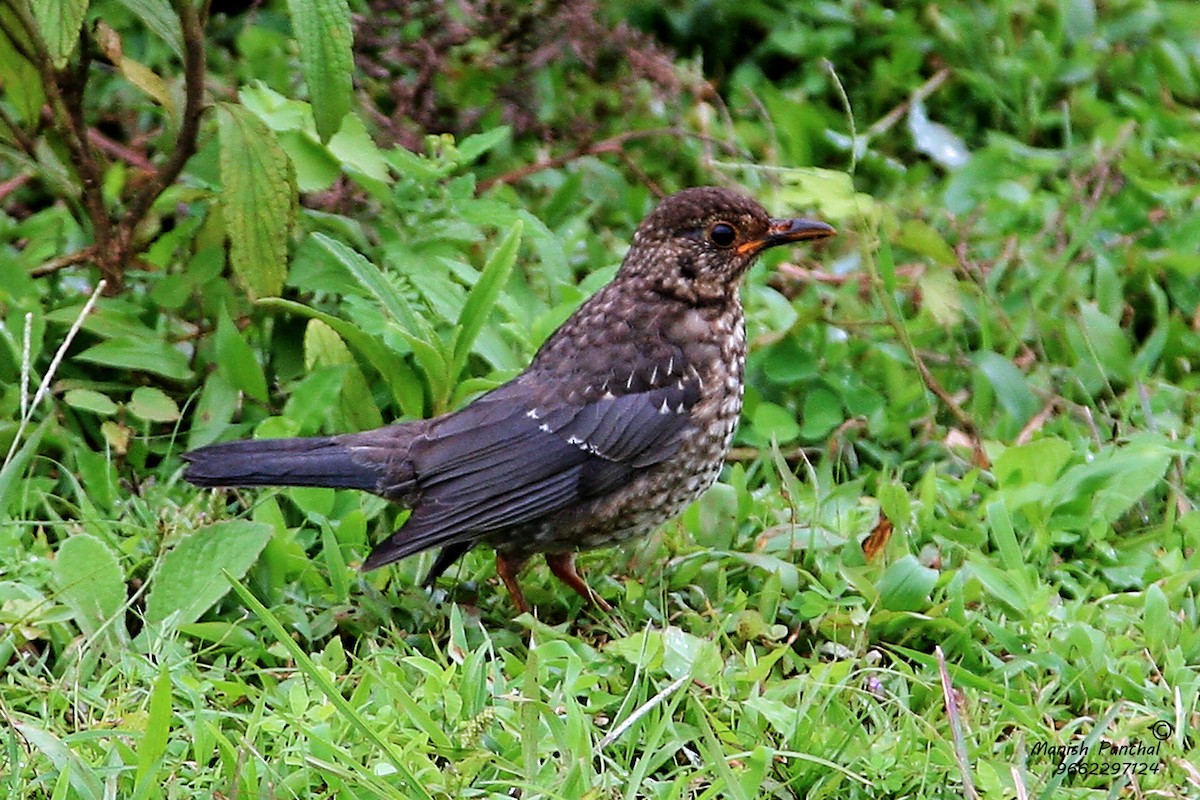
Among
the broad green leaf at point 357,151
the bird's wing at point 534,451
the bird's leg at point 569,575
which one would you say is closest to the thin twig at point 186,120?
the broad green leaf at point 357,151

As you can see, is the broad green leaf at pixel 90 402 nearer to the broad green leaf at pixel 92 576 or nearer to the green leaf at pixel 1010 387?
the broad green leaf at pixel 92 576

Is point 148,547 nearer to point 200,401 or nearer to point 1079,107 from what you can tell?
point 200,401

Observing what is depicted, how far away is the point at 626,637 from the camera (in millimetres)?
4074

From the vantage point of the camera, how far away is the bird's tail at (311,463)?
414 cm

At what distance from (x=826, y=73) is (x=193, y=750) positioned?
4.32 m

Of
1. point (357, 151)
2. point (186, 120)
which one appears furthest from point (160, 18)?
point (357, 151)

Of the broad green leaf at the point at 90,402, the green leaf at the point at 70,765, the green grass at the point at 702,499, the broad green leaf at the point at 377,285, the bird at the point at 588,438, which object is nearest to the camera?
the green leaf at the point at 70,765

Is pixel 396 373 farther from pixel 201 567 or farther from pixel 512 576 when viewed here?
pixel 201 567

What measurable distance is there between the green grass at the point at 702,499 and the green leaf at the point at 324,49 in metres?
0.05

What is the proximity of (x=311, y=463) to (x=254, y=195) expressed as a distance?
0.87 meters

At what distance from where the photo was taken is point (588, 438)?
4.35 metres

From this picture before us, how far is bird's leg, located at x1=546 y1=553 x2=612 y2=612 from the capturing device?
4.35m

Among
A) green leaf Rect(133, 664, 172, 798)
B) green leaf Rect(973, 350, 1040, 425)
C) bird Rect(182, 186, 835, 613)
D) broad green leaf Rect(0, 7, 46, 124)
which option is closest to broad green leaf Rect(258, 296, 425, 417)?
bird Rect(182, 186, 835, 613)

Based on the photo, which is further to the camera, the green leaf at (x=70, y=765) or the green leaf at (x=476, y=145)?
the green leaf at (x=476, y=145)
